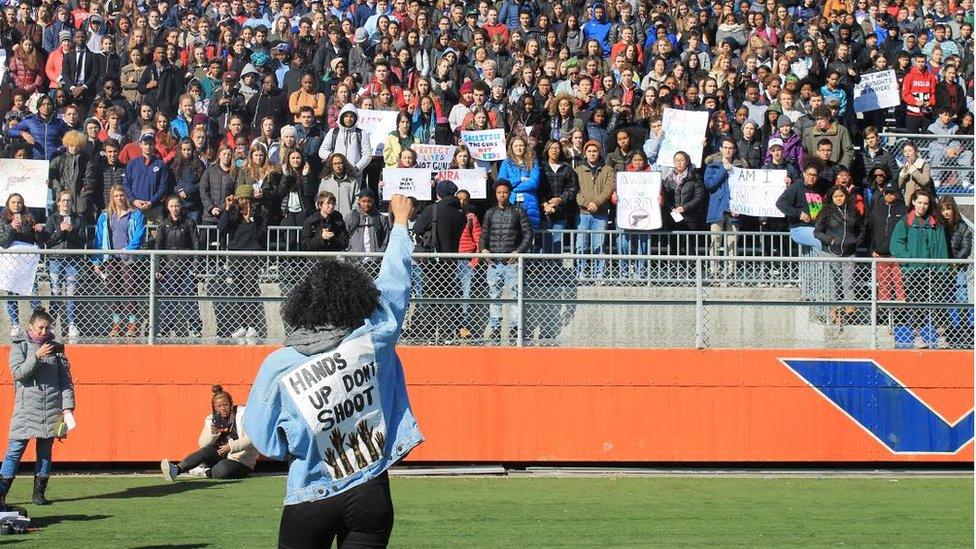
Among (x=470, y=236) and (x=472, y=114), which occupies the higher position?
(x=472, y=114)

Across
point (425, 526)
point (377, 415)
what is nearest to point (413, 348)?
point (425, 526)

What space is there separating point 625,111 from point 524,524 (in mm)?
7866

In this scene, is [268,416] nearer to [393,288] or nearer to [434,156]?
[393,288]

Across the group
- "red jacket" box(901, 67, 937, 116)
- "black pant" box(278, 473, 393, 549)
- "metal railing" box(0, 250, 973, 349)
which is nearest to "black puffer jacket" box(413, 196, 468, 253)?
"metal railing" box(0, 250, 973, 349)

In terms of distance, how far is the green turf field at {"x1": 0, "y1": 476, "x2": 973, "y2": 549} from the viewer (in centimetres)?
1075

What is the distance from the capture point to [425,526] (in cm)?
1128

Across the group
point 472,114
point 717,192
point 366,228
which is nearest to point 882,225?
point 717,192

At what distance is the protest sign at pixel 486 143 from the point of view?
55.5 ft

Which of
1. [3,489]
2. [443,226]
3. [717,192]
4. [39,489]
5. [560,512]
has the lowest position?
[560,512]

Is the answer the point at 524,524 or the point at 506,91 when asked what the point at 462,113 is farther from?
the point at 524,524

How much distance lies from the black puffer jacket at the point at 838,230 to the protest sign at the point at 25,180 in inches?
345

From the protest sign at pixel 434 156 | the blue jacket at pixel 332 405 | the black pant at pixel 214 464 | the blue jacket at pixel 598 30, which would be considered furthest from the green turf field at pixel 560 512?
the blue jacket at pixel 598 30

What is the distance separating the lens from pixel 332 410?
564 cm

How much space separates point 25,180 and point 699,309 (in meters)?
7.75
